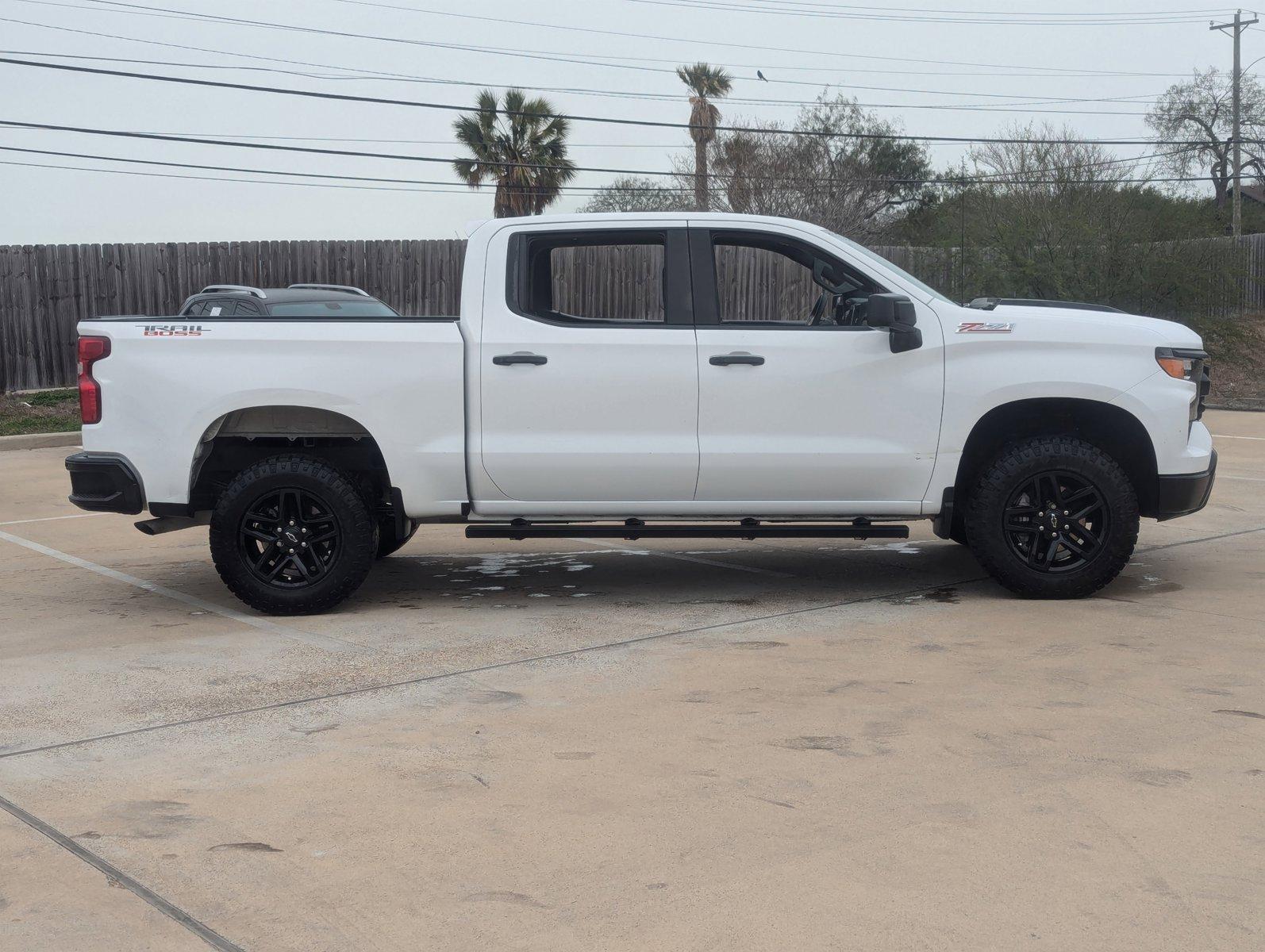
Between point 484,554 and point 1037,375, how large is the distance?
3983mm

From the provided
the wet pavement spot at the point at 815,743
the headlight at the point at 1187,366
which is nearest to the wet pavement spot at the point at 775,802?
the wet pavement spot at the point at 815,743

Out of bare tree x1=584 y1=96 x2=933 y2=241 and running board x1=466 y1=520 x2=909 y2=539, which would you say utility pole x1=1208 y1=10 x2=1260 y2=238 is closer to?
bare tree x1=584 y1=96 x2=933 y2=241

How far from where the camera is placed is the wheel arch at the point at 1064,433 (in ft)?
24.3

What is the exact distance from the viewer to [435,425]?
719 cm

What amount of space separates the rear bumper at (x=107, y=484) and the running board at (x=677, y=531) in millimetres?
1764

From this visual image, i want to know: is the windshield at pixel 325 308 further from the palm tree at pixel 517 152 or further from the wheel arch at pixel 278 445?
the palm tree at pixel 517 152

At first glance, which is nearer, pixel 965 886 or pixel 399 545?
pixel 965 886

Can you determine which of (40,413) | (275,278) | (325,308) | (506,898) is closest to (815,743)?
(506,898)

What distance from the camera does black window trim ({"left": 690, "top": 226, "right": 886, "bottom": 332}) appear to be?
731 centimetres

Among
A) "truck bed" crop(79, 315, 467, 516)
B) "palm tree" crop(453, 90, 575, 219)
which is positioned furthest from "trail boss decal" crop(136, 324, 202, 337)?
"palm tree" crop(453, 90, 575, 219)

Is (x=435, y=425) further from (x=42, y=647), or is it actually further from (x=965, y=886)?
(x=965, y=886)

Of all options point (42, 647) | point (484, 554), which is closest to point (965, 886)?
point (42, 647)

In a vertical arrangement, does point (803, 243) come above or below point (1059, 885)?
above

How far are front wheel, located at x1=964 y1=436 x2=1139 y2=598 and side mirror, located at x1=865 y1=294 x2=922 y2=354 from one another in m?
0.83
